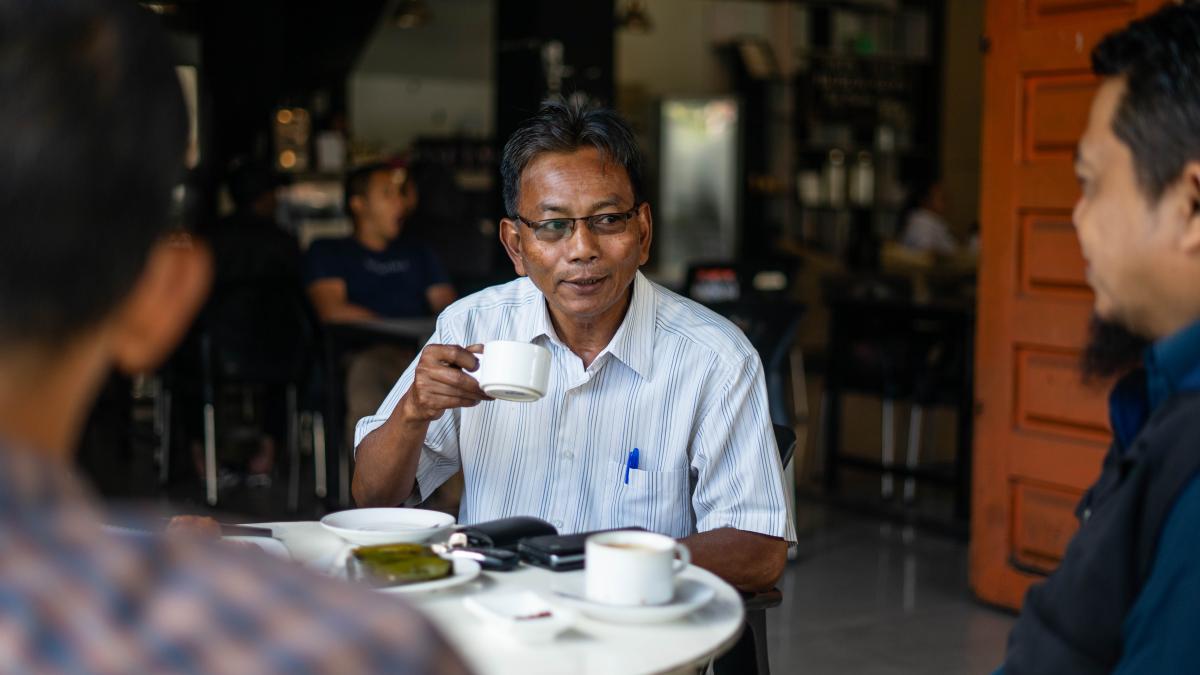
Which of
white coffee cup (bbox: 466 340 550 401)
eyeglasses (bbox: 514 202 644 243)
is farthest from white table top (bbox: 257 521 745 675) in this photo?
eyeglasses (bbox: 514 202 644 243)

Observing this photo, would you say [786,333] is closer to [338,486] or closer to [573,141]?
[338,486]

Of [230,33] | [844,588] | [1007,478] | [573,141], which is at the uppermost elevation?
[230,33]

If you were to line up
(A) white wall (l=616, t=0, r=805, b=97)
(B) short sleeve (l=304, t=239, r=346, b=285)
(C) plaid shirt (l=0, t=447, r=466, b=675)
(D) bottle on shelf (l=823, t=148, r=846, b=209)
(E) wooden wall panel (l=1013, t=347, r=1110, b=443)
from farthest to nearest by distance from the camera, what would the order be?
(D) bottle on shelf (l=823, t=148, r=846, b=209) → (A) white wall (l=616, t=0, r=805, b=97) → (B) short sleeve (l=304, t=239, r=346, b=285) → (E) wooden wall panel (l=1013, t=347, r=1110, b=443) → (C) plaid shirt (l=0, t=447, r=466, b=675)

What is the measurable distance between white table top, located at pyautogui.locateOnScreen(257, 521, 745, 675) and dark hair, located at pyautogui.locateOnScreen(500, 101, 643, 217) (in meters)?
0.93

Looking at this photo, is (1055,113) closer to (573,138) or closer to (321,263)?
(573,138)

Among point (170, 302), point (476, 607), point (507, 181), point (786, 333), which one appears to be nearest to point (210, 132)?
point (786, 333)

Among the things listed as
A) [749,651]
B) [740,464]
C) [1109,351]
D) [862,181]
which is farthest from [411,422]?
[862,181]

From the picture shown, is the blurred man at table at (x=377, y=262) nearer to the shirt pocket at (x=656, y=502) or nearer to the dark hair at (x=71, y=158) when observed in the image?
the shirt pocket at (x=656, y=502)

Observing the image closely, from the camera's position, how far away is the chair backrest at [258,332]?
5.65 m

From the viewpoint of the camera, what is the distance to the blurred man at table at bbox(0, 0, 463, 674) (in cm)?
50

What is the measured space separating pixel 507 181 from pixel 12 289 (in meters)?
1.82

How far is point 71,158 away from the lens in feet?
1.80

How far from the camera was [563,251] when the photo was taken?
222cm

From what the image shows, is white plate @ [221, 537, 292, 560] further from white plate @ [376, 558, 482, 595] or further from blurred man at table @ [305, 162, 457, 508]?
blurred man at table @ [305, 162, 457, 508]
